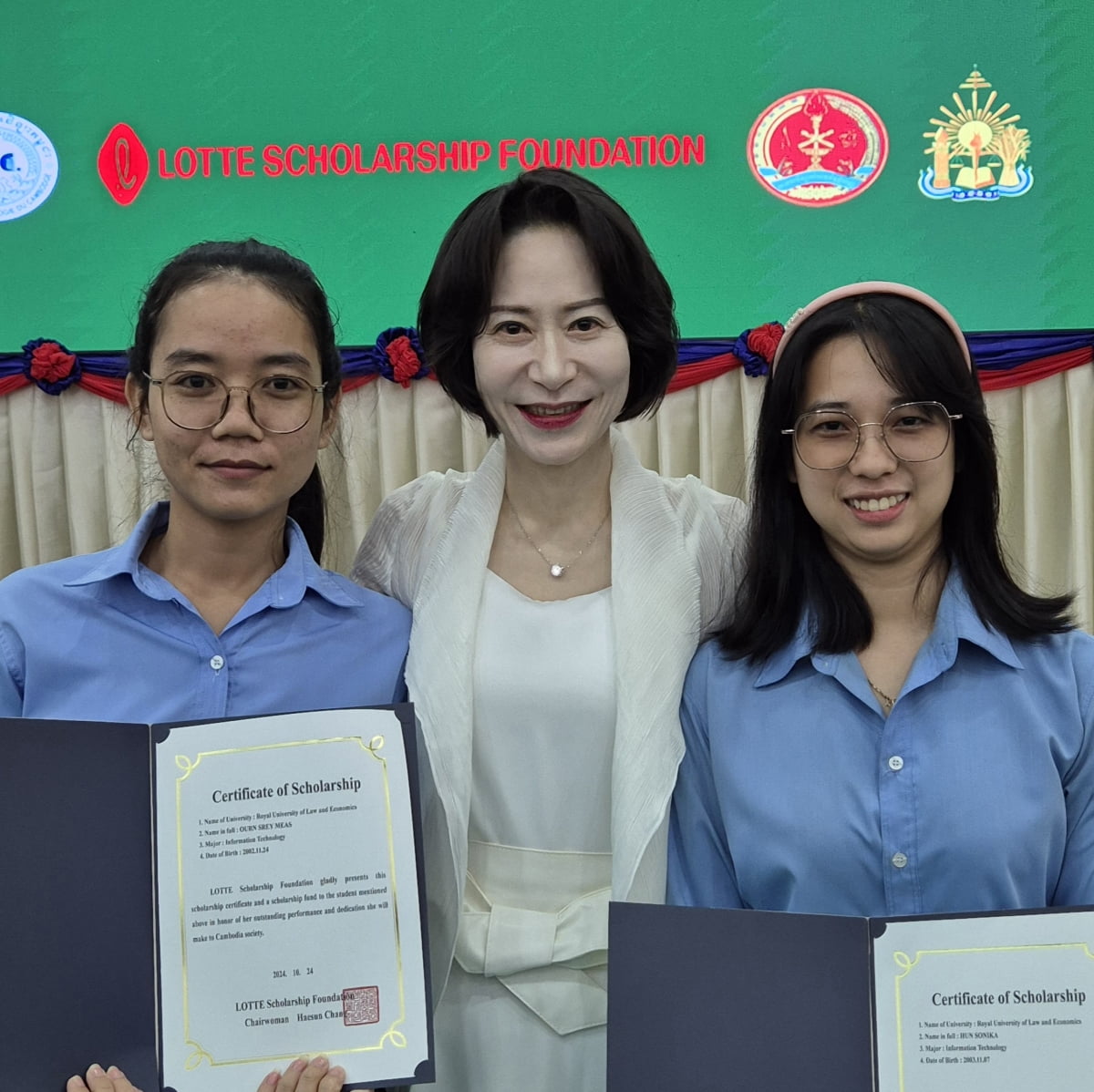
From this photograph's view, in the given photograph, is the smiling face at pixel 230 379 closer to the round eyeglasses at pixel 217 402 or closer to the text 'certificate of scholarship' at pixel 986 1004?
the round eyeglasses at pixel 217 402

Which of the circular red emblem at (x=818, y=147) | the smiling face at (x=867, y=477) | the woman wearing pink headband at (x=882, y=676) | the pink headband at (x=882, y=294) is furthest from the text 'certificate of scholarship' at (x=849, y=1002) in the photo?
the circular red emblem at (x=818, y=147)

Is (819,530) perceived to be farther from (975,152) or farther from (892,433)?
(975,152)

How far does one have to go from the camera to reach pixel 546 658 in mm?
2021

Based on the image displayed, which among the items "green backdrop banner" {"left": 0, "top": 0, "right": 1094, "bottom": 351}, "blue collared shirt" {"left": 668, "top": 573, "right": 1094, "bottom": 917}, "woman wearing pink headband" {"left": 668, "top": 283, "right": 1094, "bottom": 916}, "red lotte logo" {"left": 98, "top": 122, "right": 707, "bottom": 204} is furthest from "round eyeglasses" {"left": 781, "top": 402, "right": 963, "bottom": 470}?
"red lotte logo" {"left": 98, "top": 122, "right": 707, "bottom": 204}

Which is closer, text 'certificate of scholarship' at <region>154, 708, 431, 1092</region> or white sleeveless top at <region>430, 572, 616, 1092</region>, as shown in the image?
text 'certificate of scholarship' at <region>154, 708, 431, 1092</region>

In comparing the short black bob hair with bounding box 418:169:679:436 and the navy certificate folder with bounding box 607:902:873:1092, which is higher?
the short black bob hair with bounding box 418:169:679:436

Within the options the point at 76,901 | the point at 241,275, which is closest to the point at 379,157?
the point at 241,275

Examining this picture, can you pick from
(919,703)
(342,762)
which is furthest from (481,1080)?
(919,703)

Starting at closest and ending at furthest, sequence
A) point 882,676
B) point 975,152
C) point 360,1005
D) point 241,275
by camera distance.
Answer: point 360,1005, point 882,676, point 241,275, point 975,152

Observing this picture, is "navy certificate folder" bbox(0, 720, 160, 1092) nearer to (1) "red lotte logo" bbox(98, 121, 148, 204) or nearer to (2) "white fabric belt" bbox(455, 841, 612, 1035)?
(2) "white fabric belt" bbox(455, 841, 612, 1035)

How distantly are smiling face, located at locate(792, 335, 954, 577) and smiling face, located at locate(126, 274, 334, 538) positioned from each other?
2.60 ft

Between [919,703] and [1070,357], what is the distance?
307cm

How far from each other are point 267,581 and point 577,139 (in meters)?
3.15

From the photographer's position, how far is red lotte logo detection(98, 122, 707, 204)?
4.62m
